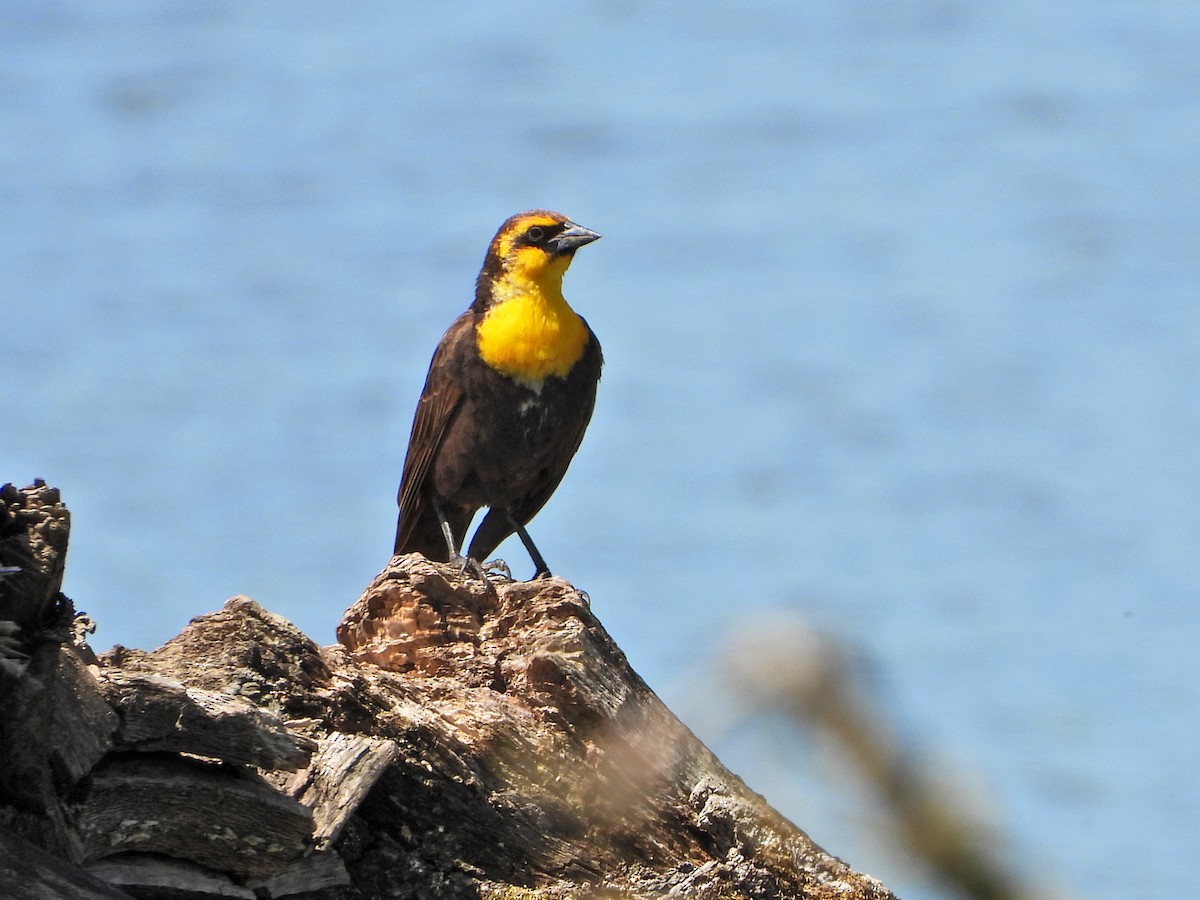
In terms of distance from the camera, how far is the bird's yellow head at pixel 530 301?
307 inches

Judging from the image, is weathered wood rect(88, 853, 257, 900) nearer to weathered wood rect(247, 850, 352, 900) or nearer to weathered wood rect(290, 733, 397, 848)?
weathered wood rect(247, 850, 352, 900)

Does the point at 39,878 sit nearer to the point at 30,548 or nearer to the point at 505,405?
the point at 30,548

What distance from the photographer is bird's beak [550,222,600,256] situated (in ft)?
27.0

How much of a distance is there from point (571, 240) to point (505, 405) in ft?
3.75

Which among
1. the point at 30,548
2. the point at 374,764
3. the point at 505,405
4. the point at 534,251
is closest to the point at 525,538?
the point at 505,405

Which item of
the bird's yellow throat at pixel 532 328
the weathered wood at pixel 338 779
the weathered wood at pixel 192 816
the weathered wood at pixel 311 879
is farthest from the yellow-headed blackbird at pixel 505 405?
the weathered wood at pixel 192 816

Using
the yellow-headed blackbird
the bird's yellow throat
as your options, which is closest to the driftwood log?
the yellow-headed blackbird

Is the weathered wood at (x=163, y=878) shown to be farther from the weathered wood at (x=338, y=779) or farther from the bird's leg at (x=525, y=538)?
the bird's leg at (x=525, y=538)

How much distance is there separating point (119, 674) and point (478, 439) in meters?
4.48

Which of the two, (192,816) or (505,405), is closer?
(192,816)

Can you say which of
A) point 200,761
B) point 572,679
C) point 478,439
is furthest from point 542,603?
point 478,439

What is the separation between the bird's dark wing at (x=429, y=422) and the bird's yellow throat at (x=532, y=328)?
17 cm

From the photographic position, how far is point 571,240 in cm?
823

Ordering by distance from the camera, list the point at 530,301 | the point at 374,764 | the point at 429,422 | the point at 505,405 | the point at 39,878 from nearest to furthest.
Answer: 1. the point at 39,878
2. the point at 374,764
3. the point at 505,405
4. the point at 429,422
5. the point at 530,301
